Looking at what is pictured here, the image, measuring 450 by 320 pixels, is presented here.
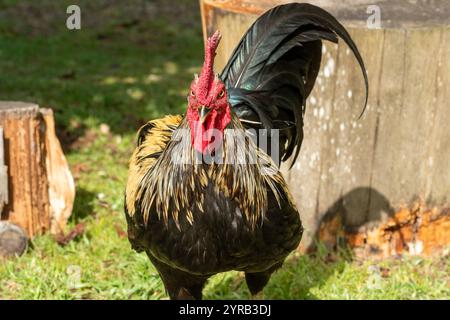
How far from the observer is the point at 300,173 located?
15.2 feet

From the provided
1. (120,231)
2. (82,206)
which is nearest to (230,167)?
(120,231)

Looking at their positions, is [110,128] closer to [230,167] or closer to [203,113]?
[230,167]

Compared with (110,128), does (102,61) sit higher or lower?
higher

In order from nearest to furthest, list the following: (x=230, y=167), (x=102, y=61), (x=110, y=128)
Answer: (x=230, y=167) → (x=110, y=128) → (x=102, y=61)

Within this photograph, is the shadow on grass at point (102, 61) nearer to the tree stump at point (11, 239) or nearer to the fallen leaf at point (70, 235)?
the fallen leaf at point (70, 235)

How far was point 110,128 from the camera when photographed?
23.1ft

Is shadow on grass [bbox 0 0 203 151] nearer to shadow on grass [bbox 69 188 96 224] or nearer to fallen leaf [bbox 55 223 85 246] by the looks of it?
shadow on grass [bbox 69 188 96 224]

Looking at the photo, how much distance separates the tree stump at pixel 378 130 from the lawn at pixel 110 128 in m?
0.23

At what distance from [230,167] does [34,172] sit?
217cm

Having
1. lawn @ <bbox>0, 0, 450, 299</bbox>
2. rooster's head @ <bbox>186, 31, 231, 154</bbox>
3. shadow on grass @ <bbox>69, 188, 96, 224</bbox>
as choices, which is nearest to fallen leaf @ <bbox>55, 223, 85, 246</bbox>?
lawn @ <bbox>0, 0, 450, 299</bbox>

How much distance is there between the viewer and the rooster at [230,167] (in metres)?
3.02

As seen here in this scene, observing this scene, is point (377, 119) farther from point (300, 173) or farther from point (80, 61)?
point (80, 61)

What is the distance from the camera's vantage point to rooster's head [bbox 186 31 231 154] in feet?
9.32

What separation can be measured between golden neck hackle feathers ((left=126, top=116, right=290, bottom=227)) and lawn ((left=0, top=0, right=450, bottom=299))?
4.58 feet
